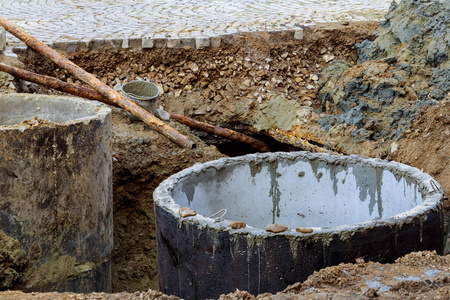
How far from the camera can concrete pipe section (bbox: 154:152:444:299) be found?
11.4 ft

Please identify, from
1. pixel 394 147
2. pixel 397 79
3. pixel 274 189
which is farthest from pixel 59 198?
pixel 397 79

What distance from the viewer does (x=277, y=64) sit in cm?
808

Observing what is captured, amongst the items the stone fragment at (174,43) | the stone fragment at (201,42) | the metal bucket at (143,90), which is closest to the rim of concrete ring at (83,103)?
the metal bucket at (143,90)

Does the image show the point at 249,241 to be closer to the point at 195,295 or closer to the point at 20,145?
the point at 195,295

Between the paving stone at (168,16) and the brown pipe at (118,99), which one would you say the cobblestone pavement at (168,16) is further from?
the brown pipe at (118,99)

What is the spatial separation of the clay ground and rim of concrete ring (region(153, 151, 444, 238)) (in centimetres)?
38

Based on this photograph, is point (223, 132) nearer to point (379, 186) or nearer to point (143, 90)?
point (143, 90)

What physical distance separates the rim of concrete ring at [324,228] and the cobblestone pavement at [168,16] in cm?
366

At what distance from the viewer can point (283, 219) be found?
5074mm

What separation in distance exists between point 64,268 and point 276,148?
4.12 metres

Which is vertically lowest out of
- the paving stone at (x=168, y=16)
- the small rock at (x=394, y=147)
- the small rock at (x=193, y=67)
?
the small rock at (x=394, y=147)

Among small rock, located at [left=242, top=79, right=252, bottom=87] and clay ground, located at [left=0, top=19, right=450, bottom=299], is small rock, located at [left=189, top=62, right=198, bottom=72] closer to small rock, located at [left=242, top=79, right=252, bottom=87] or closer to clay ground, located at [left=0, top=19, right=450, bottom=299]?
clay ground, located at [left=0, top=19, right=450, bottom=299]

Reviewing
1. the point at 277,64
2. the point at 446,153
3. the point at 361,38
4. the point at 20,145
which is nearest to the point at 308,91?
the point at 277,64

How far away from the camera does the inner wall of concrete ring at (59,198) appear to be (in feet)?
14.1
